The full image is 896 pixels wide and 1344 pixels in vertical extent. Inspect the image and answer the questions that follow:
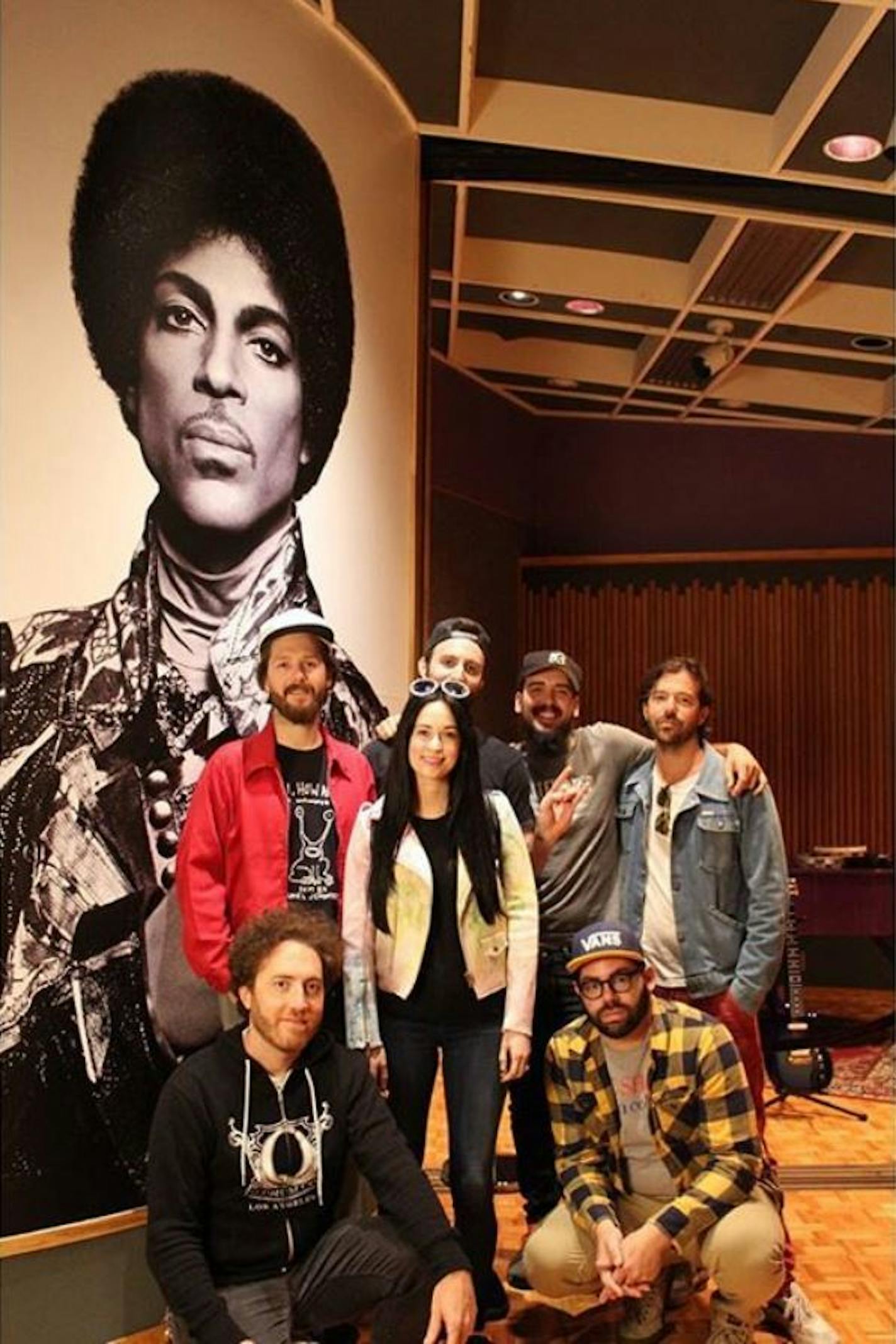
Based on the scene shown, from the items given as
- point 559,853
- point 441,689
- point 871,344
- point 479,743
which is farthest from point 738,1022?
point 871,344

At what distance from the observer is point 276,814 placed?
2961 mm

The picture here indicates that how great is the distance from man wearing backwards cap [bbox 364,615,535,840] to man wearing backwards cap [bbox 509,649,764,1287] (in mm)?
161

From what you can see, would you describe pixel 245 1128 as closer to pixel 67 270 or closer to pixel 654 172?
pixel 67 270

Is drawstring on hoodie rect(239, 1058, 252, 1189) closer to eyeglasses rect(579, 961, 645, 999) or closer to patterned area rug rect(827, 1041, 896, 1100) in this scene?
eyeglasses rect(579, 961, 645, 999)

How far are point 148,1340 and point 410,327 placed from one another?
294cm

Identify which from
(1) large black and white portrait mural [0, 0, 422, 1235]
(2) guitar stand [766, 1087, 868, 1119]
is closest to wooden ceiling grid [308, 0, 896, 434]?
(1) large black and white portrait mural [0, 0, 422, 1235]

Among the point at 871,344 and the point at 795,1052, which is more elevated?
the point at 871,344

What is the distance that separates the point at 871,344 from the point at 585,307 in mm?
1374

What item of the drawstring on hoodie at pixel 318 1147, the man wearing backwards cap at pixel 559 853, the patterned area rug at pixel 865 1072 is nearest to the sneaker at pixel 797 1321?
the man wearing backwards cap at pixel 559 853

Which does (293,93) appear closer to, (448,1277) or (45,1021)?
(45,1021)

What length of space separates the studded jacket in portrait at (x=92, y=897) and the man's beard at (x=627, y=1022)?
37.2 inches

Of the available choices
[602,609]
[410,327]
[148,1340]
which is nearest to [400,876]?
[148,1340]

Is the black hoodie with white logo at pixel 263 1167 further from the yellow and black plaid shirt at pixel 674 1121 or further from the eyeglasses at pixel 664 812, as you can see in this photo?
the eyeglasses at pixel 664 812

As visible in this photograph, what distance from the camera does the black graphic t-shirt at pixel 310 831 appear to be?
2.98 metres
